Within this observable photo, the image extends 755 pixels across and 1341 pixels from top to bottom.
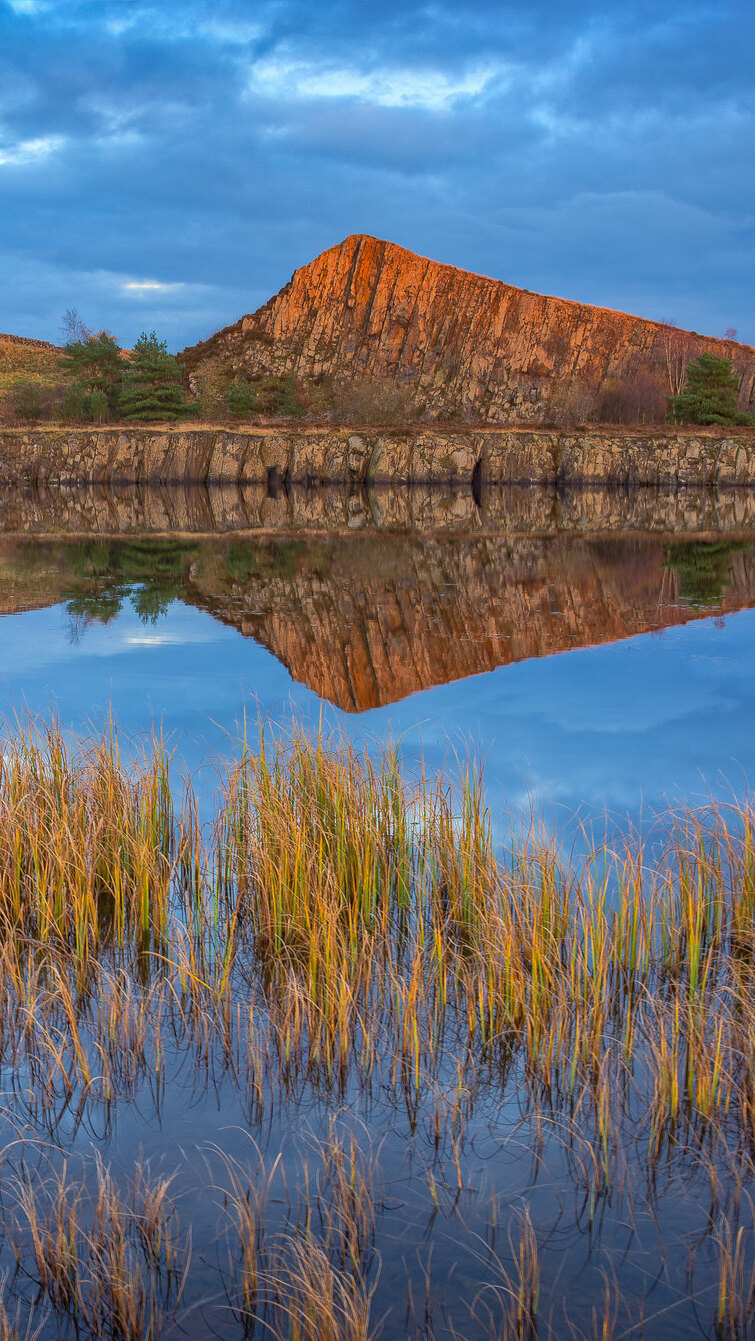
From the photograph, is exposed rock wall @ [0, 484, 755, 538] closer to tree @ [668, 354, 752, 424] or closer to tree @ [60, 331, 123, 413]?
tree @ [668, 354, 752, 424]

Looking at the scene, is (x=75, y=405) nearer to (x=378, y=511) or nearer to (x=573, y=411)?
(x=573, y=411)

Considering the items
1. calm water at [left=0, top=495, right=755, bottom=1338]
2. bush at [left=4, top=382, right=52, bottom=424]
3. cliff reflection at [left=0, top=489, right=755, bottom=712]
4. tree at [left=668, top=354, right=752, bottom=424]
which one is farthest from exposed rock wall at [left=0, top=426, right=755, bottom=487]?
calm water at [left=0, top=495, right=755, bottom=1338]

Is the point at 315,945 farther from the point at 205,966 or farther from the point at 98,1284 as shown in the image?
the point at 98,1284

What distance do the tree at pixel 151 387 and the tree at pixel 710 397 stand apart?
2902cm

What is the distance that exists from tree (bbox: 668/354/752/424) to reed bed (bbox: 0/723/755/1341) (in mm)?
56654

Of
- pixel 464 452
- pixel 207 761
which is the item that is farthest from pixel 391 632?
pixel 464 452

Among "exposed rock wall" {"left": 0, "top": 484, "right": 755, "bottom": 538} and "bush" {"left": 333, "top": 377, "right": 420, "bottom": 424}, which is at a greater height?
"bush" {"left": 333, "top": 377, "right": 420, "bottom": 424}

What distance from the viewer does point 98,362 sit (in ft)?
224

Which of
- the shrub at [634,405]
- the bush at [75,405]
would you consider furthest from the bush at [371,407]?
the bush at [75,405]

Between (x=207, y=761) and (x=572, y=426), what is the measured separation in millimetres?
55440

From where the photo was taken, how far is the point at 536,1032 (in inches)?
150

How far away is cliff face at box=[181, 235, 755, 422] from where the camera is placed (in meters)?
90.5

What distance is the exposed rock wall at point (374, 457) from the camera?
168 ft

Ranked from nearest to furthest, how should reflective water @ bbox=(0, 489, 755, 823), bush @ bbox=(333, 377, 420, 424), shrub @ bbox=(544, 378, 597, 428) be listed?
reflective water @ bbox=(0, 489, 755, 823) → shrub @ bbox=(544, 378, 597, 428) → bush @ bbox=(333, 377, 420, 424)
